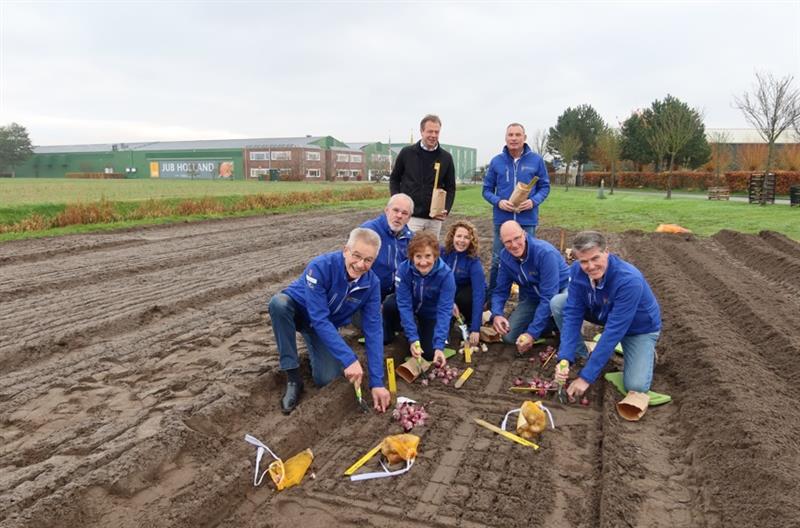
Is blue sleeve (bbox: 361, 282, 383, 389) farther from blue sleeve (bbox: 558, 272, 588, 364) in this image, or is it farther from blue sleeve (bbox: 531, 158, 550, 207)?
blue sleeve (bbox: 531, 158, 550, 207)

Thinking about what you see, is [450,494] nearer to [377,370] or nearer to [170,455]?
[377,370]

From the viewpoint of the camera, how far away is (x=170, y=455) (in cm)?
334

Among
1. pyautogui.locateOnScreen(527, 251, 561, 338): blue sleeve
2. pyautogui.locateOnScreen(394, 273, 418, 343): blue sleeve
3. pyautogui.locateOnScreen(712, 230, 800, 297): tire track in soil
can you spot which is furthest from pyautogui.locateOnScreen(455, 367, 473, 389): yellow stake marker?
pyautogui.locateOnScreen(712, 230, 800, 297): tire track in soil

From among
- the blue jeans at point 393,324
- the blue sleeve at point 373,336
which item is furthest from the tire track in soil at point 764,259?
the blue sleeve at point 373,336

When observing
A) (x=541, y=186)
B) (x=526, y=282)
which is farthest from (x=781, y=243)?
(x=526, y=282)

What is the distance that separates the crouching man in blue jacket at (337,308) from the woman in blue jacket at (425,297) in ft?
1.79

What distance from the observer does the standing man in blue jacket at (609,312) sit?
3.95m

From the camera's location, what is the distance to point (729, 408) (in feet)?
12.3

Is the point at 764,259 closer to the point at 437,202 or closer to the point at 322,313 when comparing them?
the point at 437,202

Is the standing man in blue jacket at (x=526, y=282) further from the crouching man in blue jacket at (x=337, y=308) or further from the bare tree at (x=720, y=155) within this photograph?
the bare tree at (x=720, y=155)

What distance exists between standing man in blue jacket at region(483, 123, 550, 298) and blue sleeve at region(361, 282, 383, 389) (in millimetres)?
2277

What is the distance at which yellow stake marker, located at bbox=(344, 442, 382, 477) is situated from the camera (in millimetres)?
3303

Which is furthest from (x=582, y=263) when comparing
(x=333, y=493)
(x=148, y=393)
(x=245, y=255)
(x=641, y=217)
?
(x=641, y=217)

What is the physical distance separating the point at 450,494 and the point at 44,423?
2.76 meters
